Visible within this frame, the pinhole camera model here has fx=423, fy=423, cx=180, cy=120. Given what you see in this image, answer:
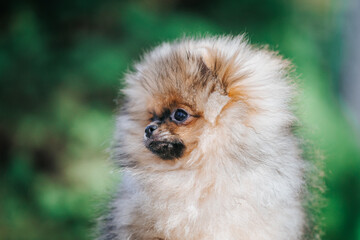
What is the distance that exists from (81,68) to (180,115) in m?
1.18

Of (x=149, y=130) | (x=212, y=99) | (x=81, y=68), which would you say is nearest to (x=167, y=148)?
(x=149, y=130)

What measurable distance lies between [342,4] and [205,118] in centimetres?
147

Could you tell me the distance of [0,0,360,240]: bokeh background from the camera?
1994mm

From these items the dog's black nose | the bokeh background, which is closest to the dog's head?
the dog's black nose

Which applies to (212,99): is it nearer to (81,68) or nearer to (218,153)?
(218,153)

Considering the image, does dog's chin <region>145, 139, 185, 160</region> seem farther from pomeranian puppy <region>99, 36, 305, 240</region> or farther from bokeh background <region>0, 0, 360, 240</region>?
bokeh background <region>0, 0, 360, 240</region>

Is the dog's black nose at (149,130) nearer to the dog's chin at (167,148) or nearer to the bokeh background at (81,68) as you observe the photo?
the dog's chin at (167,148)

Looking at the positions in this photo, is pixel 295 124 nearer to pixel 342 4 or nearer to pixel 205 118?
pixel 205 118

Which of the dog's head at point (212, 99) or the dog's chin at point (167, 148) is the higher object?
the dog's head at point (212, 99)

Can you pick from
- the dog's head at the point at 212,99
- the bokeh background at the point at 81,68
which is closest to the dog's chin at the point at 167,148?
the dog's head at the point at 212,99

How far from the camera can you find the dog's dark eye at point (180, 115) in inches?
42.9

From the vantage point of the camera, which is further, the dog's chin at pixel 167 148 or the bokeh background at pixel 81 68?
the bokeh background at pixel 81 68

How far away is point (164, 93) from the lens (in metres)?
1.12

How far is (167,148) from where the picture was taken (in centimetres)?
110
